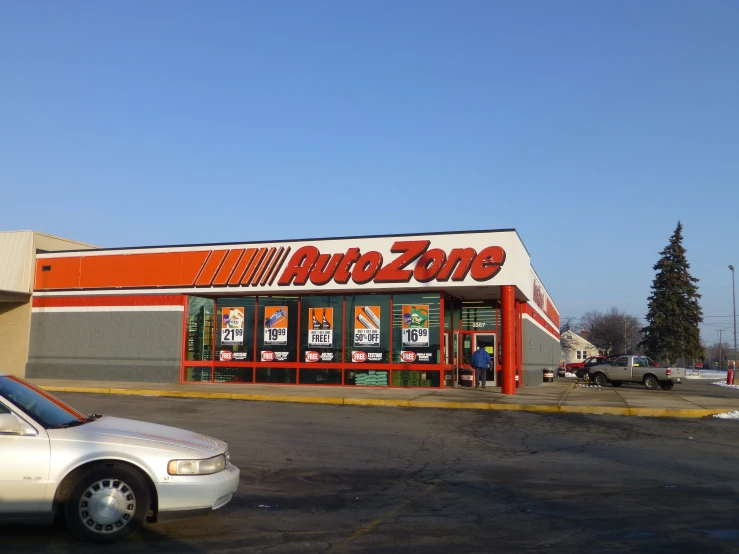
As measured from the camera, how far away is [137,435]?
6.33 m

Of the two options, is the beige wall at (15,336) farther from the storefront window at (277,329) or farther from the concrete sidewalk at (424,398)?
the storefront window at (277,329)

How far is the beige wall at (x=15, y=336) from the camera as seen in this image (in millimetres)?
27328

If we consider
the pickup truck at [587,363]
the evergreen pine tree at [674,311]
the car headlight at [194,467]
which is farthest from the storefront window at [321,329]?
the evergreen pine tree at [674,311]

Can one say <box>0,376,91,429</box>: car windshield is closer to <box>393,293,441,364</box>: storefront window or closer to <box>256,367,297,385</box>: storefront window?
<box>393,293,441,364</box>: storefront window

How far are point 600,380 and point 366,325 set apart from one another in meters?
14.6

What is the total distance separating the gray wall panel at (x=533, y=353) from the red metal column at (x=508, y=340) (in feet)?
21.0

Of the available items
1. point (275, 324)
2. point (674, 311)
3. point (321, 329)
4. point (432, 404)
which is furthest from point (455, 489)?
point (674, 311)

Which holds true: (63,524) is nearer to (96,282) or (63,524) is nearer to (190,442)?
(190,442)

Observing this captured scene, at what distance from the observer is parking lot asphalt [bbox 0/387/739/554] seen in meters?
6.23

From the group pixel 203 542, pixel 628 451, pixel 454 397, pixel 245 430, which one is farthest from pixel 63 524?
pixel 454 397

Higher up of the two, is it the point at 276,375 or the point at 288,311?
the point at 288,311

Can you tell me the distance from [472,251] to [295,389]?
7.44m

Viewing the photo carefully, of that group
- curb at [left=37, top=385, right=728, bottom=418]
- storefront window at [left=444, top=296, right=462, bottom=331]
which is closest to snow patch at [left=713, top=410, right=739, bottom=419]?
curb at [left=37, top=385, right=728, bottom=418]

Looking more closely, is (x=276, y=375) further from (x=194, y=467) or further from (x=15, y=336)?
(x=194, y=467)
